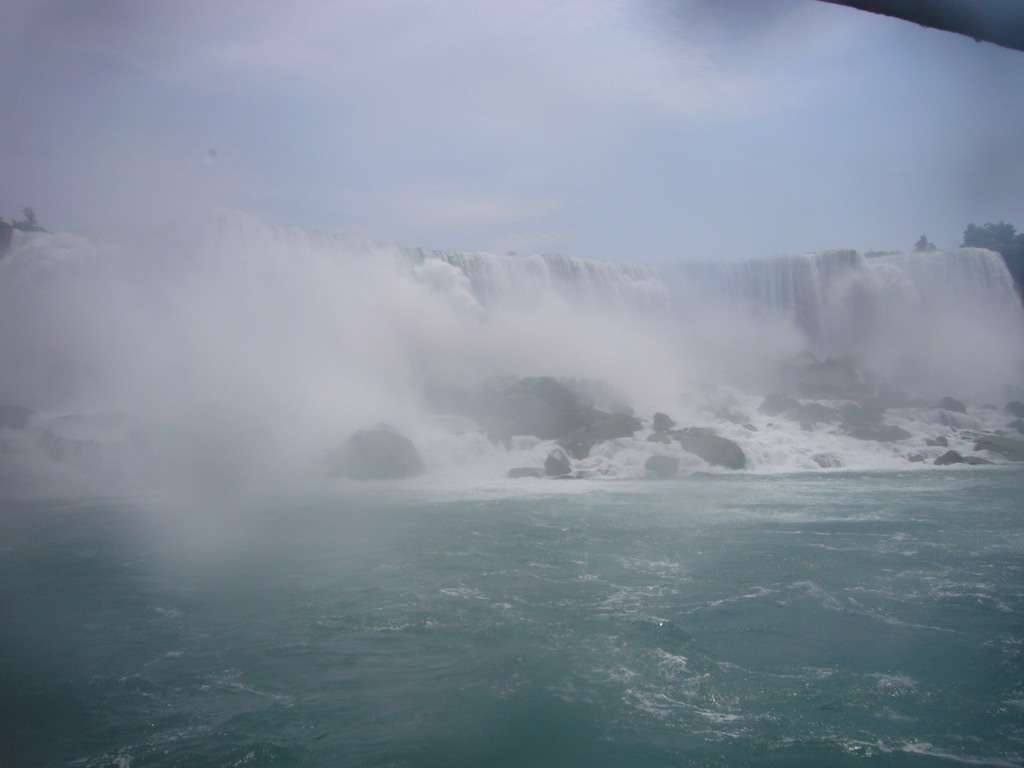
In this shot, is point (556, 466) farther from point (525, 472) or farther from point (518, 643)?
point (518, 643)

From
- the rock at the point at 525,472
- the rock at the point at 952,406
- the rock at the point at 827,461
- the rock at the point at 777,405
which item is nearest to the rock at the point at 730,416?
the rock at the point at 777,405

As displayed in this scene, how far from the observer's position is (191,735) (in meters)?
4.14

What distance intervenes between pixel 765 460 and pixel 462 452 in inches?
283

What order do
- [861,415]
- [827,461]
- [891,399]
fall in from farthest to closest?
[891,399] → [861,415] → [827,461]

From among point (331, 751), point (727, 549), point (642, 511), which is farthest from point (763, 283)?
point (331, 751)

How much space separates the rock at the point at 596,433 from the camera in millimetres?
16891

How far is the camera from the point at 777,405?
21.1 metres

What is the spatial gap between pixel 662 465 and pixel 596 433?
2.19 meters

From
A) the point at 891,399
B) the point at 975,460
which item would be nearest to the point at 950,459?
the point at 975,460

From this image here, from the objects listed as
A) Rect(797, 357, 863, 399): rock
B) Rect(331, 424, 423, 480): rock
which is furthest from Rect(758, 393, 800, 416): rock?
Rect(331, 424, 423, 480): rock

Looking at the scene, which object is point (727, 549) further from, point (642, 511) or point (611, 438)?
point (611, 438)

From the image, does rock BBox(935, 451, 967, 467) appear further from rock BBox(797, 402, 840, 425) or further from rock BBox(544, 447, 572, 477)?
rock BBox(544, 447, 572, 477)

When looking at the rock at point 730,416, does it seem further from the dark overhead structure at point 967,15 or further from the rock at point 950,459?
the dark overhead structure at point 967,15

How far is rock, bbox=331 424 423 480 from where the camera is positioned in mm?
15227
